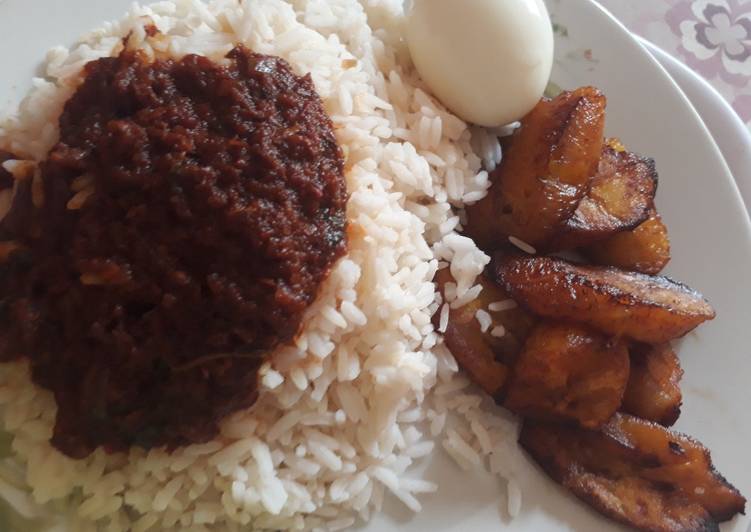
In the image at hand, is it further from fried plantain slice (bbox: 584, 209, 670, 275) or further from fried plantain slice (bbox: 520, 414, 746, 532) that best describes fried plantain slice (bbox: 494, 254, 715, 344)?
fried plantain slice (bbox: 520, 414, 746, 532)

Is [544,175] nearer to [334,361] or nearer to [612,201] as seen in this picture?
[612,201]

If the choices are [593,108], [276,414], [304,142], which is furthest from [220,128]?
[593,108]

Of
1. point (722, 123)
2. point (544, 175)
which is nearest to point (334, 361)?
point (544, 175)

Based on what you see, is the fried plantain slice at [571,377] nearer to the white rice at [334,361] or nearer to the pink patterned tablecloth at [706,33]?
the white rice at [334,361]

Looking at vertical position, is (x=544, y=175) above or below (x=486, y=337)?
above

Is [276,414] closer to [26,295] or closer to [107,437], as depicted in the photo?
[107,437]

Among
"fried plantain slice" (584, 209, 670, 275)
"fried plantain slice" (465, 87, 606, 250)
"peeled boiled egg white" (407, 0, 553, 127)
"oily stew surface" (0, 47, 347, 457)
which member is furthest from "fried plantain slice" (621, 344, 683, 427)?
"oily stew surface" (0, 47, 347, 457)

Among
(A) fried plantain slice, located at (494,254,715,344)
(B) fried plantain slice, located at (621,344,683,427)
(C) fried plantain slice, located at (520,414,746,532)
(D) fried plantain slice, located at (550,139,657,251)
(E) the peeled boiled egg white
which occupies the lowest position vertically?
(C) fried plantain slice, located at (520,414,746,532)
